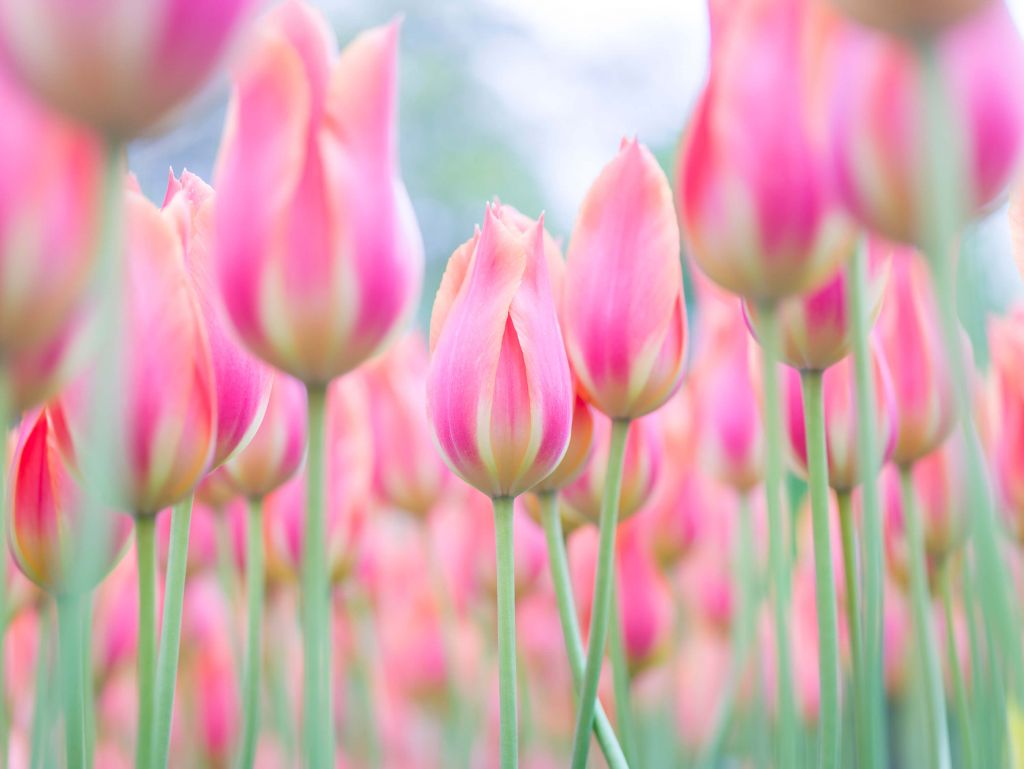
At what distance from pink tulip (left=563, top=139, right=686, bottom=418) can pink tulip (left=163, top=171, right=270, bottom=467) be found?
0.12m

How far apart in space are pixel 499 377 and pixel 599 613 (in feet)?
0.30

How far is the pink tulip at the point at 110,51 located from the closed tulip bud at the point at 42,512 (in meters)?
0.20

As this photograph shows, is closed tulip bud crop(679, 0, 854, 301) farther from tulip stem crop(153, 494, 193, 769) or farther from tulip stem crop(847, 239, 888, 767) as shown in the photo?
tulip stem crop(153, 494, 193, 769)

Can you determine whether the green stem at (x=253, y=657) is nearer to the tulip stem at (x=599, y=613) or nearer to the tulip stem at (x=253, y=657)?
the tulip stem at (x=253, y=657)

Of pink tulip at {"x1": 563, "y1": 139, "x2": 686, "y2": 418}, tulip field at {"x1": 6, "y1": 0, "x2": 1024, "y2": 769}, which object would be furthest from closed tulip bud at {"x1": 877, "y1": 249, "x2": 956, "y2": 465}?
pink tulip at {"x1": 563, "y1": 139, "x2": 686, "y2": 418}

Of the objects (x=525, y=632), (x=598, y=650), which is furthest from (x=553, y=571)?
(x=525, y=632)

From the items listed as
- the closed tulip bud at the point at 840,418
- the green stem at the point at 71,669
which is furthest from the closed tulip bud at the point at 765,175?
the green stem at the point at 71,669

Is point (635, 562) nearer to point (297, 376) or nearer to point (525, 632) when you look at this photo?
point (525, 632)

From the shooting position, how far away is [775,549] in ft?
1.30

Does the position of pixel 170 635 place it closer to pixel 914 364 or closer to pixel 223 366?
pixel 223 366

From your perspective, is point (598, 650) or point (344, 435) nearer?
point (598, 650)

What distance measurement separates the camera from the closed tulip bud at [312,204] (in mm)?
296

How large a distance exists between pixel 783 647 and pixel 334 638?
0.53 meters

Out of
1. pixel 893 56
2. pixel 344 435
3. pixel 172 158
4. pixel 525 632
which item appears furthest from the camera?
pixel 172 158
